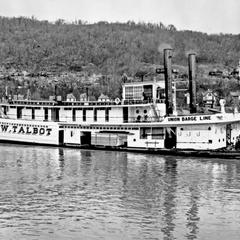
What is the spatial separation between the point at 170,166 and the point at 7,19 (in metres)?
135

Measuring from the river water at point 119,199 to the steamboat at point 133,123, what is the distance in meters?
4.81

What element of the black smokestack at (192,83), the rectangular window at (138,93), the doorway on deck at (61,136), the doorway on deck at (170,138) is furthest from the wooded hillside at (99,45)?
the doorway on deck at (170,138)

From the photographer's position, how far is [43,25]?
168 metres

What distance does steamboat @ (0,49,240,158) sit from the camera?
54.6m

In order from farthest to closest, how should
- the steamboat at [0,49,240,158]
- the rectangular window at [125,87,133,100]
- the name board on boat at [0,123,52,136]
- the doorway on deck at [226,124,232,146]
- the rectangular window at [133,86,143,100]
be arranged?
the name board on boat at [0,123,52,136] → the rectangular window at [125,87,133,100] → the rectangular window at [133,86,143,100] → the doorway on deck at [226,124,232,146] → the steamboat at [0,49,240,158]

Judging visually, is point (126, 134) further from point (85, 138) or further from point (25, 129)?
point (25, 129)

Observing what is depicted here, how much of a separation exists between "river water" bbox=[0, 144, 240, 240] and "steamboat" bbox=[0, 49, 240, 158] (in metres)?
4.81

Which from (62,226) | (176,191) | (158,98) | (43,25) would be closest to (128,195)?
(176,191)

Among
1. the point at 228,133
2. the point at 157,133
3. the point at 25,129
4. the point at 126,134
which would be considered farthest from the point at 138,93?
the point at 25,129

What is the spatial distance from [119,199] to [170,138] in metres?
24.7

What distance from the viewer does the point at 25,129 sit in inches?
2606

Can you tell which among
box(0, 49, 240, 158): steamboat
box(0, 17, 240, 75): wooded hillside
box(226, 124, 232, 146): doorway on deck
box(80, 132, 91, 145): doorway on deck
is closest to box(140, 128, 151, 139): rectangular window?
box(0, 49, 240, 158): steamboat

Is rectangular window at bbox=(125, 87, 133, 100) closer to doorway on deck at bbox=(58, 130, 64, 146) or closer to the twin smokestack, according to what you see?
the twin smokestack

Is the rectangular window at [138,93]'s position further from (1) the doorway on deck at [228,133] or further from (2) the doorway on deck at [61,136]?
(1) the doorway on deck at [228,133]
